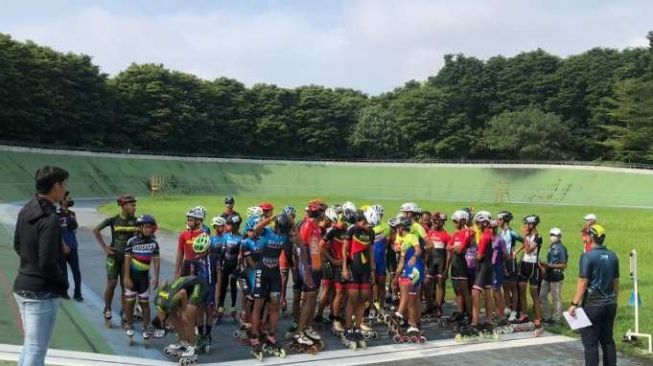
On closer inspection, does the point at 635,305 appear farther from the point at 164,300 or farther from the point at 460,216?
the point at 164,300

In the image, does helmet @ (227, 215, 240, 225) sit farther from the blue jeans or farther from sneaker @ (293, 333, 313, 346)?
the blue jeans

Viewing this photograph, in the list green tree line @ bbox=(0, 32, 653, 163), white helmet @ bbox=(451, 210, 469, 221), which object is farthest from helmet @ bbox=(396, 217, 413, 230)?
green tree line @ bbox=(0, 32, 653, 163)

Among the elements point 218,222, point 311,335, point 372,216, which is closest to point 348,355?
point 311,335

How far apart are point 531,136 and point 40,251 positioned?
223 ft

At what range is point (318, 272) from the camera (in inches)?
357

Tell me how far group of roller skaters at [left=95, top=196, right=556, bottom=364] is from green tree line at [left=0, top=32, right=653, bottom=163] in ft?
179

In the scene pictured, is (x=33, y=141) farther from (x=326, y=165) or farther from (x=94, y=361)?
(x=94, y=361)

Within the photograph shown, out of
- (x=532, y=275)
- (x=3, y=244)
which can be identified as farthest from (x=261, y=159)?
(x=532, y=275)

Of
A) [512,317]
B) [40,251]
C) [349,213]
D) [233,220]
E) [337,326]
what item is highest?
[40,251]

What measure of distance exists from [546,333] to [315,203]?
4.40 meters

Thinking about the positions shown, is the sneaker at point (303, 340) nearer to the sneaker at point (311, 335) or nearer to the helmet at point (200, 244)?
the sneaker at point (311, 335)

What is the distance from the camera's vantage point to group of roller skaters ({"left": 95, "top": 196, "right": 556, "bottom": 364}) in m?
8.07

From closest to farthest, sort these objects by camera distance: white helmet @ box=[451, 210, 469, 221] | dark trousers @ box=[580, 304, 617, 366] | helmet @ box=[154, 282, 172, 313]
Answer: dark trousers @ box=[580, 304, 617, 366] < helmet @ box=[154, 282, 172, 313] < white helmet @ box=[451, 210, 469, 221]

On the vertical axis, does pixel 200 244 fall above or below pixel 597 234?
below
